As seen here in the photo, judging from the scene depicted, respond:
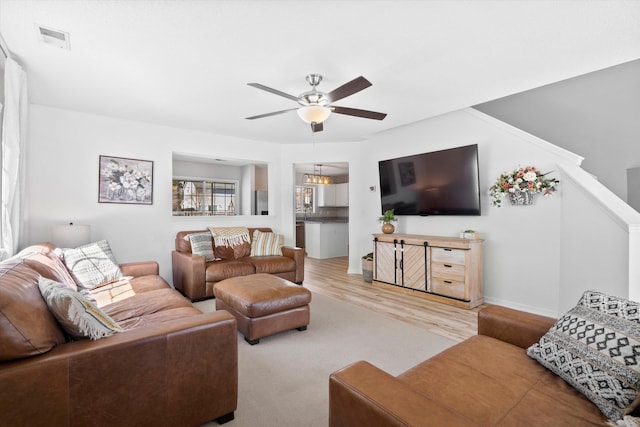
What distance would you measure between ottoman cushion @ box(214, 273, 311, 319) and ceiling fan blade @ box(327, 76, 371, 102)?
6.20 feet

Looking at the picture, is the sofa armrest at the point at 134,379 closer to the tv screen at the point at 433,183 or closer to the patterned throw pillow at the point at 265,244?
the patterned throw pillow at the point at 265,244

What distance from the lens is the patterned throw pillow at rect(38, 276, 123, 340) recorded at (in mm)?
1329

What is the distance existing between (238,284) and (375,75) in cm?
252

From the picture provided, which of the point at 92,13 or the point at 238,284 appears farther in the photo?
the point at 238,284

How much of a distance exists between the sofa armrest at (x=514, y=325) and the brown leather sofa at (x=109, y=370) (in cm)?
150

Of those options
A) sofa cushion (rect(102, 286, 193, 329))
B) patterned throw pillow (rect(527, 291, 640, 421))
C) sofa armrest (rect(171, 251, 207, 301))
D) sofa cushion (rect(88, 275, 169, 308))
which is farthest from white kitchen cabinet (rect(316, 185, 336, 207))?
patterned throw pillow (rect(527, 291, 640, 421))

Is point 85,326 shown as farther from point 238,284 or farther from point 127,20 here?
point 127,20

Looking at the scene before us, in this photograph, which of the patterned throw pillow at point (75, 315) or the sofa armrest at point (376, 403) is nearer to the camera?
the sofa armrest at point (376, 403)

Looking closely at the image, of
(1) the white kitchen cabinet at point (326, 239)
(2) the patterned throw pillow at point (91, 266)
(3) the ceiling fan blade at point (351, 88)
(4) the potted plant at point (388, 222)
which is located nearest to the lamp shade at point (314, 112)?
(3) the ceiling fan blade at point (351, 88)

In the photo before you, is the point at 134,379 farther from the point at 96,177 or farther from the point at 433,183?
the point at 433,183

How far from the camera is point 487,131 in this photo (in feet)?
12.7

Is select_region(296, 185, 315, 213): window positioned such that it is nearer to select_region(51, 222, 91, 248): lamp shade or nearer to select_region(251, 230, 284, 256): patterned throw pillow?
select_region(251, 230, 284, 256): patterned throw pillow

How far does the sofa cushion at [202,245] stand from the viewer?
4.18m

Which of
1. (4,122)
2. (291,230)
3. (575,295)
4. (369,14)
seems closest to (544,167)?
(575,295)
